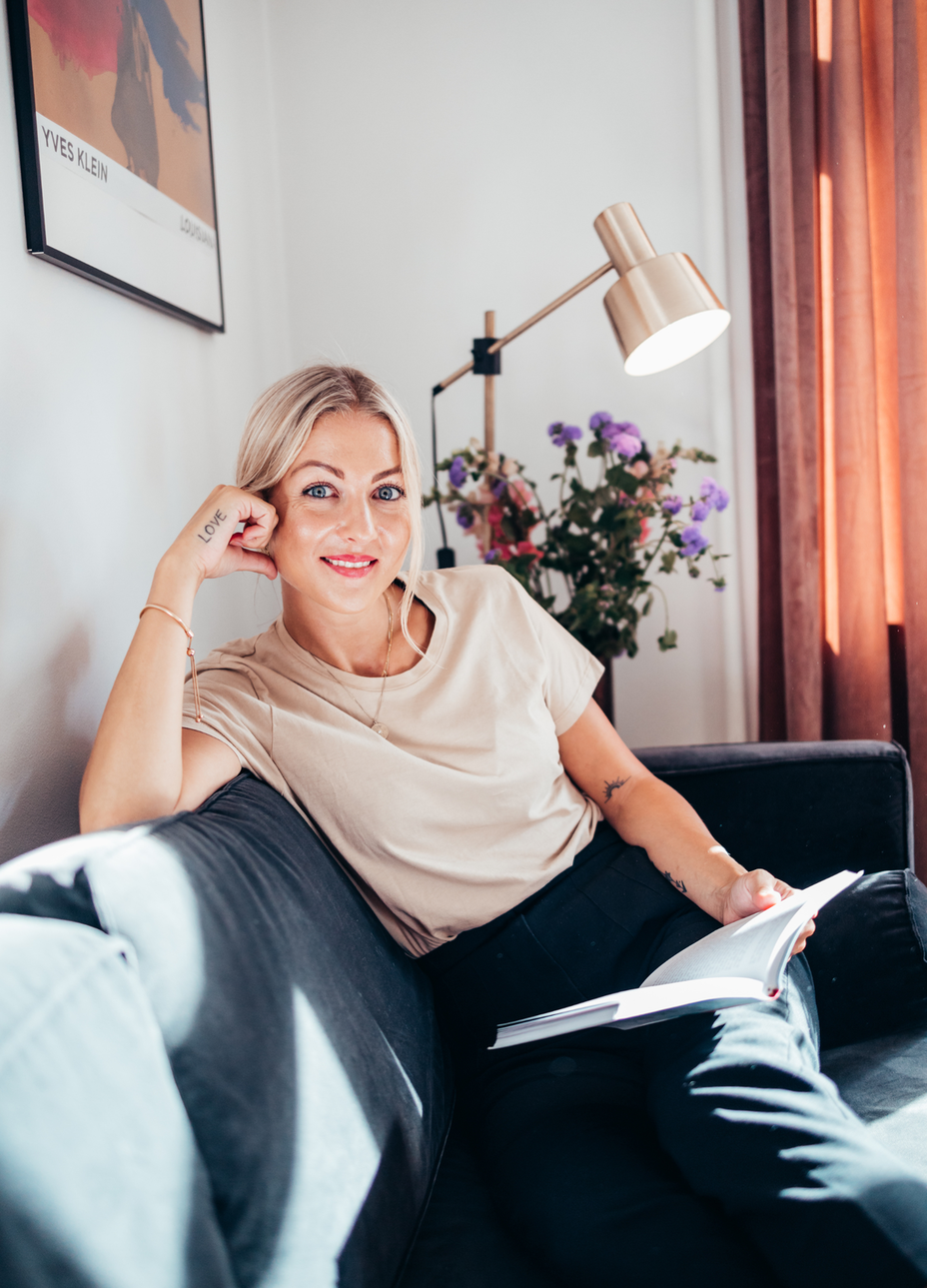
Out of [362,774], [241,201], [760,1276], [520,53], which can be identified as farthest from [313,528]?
[520,53]

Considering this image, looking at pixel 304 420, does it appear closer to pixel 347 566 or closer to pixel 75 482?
pixel 347 566

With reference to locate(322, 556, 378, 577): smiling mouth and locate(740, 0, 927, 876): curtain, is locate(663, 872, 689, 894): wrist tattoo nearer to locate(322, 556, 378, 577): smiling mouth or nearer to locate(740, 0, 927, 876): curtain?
locate(322, 556, 378, 577): smiling mouth

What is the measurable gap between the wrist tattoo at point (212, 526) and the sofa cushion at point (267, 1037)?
1.10 feet

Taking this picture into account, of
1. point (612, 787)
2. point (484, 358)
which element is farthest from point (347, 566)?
point (484, 358)

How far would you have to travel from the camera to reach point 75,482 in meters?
1.05

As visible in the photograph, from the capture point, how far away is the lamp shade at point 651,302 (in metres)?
1.33

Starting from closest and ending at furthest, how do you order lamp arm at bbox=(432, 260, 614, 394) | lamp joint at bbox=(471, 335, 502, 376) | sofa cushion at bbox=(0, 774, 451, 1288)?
1. sofa cushion at bbox=(0, 774, 451, 1288)
2. lamp arm at bbox=(432, 260, 614, 394)
3. lamp joint at bbox=(471, 335, 502, 376)

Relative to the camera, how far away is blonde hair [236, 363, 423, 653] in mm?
1071

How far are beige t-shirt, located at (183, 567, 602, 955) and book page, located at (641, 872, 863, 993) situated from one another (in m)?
0.23

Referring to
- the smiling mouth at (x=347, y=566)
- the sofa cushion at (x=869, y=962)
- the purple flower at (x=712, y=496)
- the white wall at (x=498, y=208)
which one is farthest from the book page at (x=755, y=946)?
the white wall at (x=498, y=208)

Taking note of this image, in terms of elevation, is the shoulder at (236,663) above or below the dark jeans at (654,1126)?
above

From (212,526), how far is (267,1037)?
1.96 ft

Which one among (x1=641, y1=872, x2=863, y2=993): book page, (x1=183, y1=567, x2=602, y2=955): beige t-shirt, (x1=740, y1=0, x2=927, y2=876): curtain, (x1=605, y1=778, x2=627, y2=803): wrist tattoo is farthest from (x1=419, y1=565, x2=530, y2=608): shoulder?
(x1=740, y1=0, x2=927, y2=876): curtain

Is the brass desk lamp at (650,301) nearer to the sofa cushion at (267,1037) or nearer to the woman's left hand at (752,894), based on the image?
the woman's left hand at (752,894)
